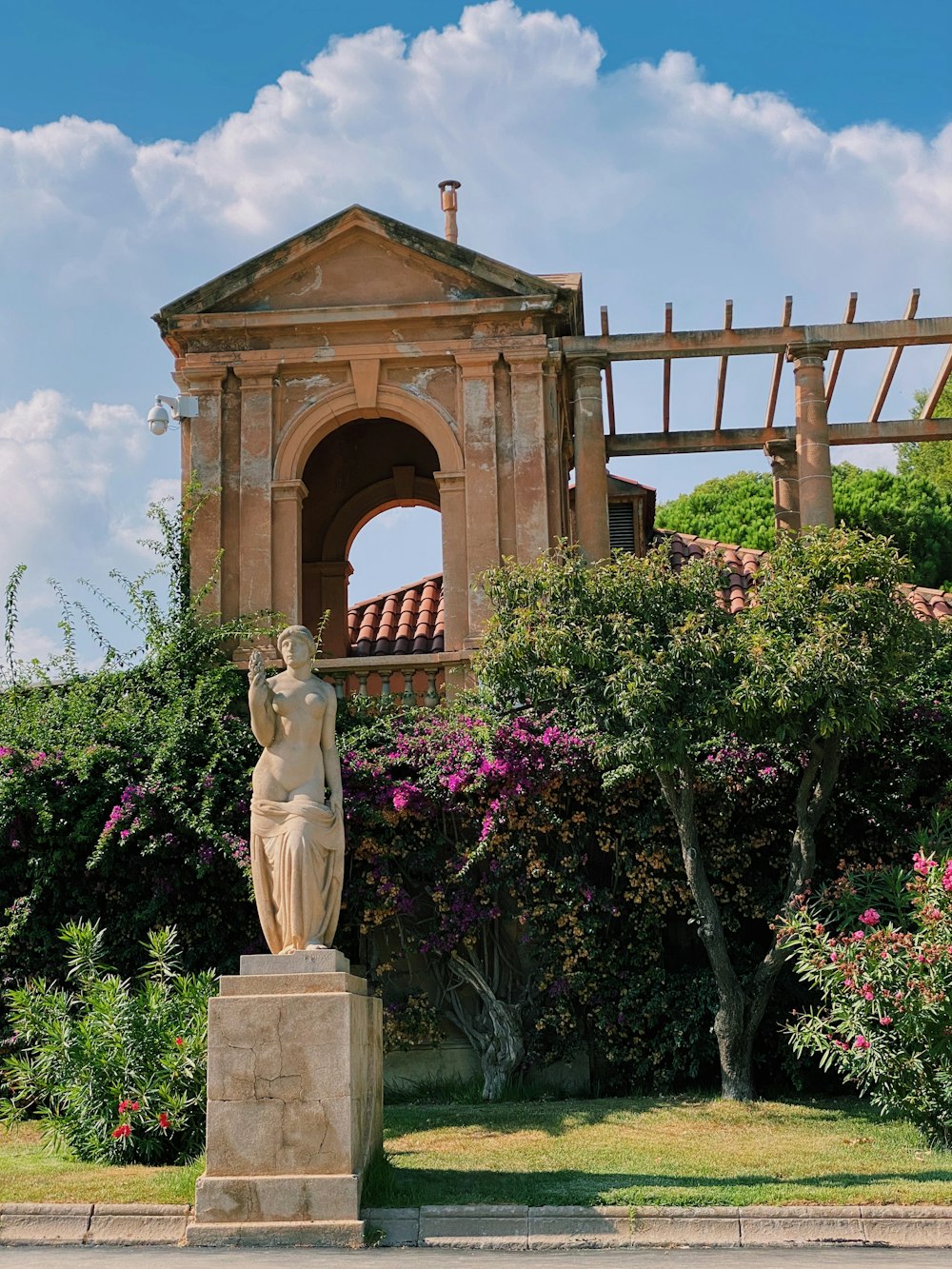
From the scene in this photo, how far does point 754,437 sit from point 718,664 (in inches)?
270

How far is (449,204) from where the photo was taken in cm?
1912

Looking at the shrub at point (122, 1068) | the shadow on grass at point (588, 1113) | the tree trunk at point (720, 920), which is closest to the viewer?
the shrub at point (122, 1068)

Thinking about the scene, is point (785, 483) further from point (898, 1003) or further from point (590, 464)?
point (898, 1003)

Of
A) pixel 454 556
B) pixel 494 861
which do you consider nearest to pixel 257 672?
pixel 494 861

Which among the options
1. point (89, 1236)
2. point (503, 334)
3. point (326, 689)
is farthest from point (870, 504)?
point (89, 1236)

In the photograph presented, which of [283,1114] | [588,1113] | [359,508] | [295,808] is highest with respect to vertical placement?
[359,508]

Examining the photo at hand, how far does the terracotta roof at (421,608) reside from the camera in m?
19.3

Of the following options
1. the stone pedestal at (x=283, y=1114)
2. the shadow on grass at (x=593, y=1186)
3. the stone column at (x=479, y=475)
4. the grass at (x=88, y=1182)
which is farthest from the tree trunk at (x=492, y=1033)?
the stone pedestal at (x=283, y=1114)

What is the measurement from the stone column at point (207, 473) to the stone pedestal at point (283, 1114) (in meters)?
7.68

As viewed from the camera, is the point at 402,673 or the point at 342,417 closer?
the point at 402,673

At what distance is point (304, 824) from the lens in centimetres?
916

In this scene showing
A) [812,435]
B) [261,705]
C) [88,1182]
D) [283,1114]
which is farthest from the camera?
[812,435]

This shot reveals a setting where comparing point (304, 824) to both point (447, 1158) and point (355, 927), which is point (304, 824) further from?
point (355, 927)

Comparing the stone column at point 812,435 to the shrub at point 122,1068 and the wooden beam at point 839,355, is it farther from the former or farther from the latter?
the shrub at point 122,1068
